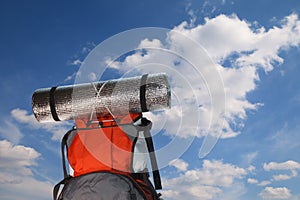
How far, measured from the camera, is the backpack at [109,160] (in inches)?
92.6

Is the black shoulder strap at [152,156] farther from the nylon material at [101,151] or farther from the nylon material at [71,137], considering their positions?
the nylon material at [71,137]

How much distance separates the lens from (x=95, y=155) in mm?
2500

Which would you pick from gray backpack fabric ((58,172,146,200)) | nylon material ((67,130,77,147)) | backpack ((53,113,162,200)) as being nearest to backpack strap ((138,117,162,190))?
backpack ((53,113,162,200))

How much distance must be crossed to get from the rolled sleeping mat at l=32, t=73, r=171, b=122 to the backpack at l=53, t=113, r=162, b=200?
0.08 metres

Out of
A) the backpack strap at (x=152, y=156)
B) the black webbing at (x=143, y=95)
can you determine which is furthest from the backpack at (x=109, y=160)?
the black webbing at (x=143, y=95)

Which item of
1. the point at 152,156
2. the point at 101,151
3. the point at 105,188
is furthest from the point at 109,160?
the point at 152,156

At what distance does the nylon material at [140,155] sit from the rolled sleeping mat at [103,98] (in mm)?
201

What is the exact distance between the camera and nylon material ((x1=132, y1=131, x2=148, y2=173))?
8.13ft

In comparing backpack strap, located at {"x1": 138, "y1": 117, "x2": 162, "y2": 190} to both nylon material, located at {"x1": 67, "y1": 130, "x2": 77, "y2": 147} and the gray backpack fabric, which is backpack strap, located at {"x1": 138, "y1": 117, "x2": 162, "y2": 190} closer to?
the gray backpack fabric

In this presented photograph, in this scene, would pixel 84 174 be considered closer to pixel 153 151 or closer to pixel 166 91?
pixel 153 151

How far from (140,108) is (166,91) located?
21 cm

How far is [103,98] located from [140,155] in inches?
18.1

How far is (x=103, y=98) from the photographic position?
2627mm

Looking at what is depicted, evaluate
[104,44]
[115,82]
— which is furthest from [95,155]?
[104,44]
